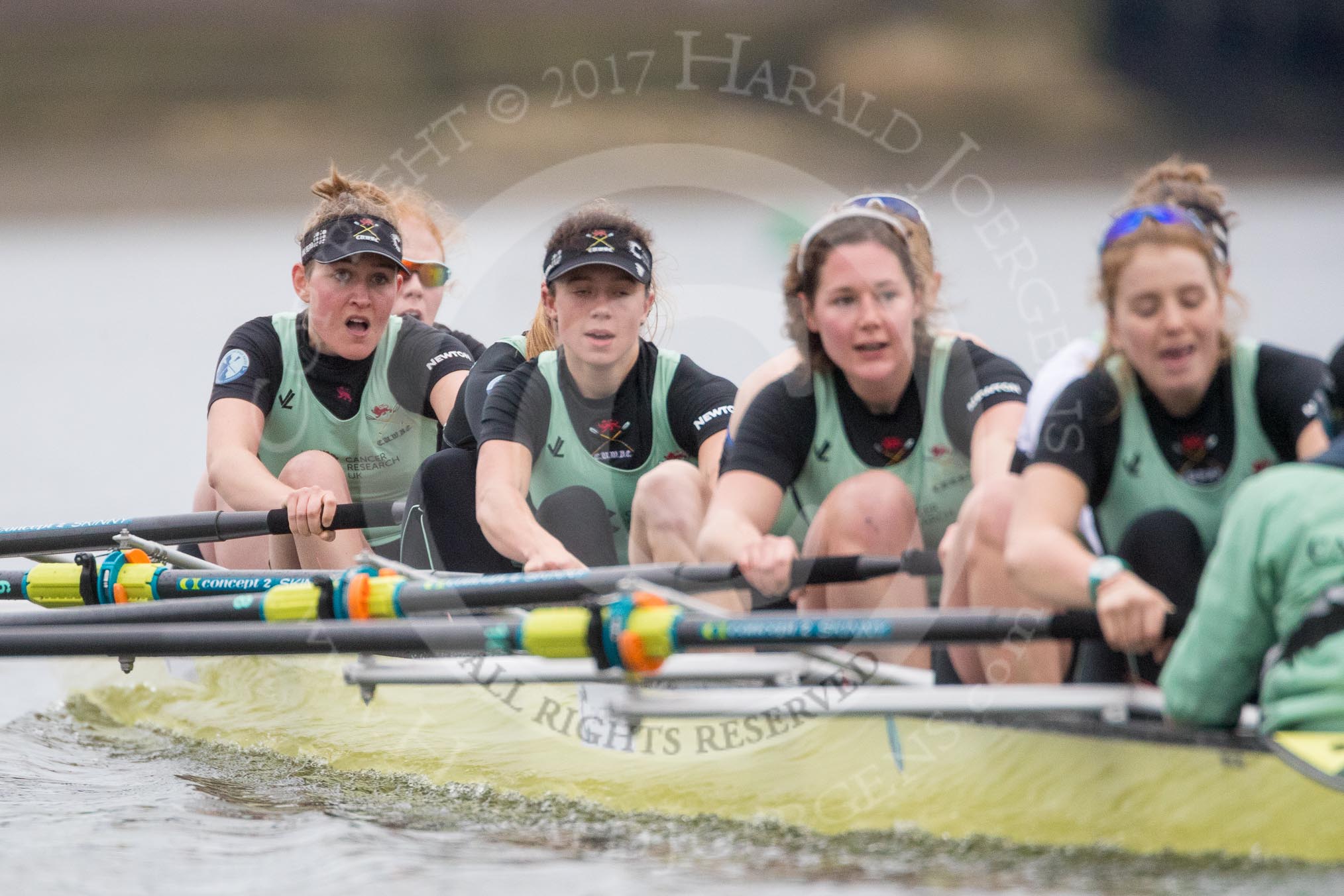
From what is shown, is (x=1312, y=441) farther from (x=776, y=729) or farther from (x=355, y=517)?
(x=355, y=517)

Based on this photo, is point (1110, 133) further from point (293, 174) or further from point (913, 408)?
point (913, 408)

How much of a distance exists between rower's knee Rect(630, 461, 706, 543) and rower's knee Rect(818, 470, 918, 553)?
1.24ft

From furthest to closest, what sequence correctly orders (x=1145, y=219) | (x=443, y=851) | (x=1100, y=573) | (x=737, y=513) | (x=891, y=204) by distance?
(x=891, y=204) < (x=737, y=513) < (x=443, y=851) < (x=1145, y=219) < (x=1100, y=573)

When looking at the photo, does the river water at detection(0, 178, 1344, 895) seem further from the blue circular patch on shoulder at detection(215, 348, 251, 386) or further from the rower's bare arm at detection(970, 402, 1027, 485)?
the blue circular patch on shoulder at detection(215, 348, 251, 386)

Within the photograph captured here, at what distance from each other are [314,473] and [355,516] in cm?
46

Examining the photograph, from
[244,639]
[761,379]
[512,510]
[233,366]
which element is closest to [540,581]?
[512,510]

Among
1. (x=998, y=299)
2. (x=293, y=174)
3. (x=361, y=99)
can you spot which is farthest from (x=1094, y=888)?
(x=293, y=174)

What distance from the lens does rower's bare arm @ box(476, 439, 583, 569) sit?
314 cm

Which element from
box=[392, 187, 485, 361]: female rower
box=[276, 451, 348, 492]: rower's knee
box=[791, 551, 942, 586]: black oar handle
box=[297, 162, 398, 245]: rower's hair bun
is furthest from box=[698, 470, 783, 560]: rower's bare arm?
box=[392, 187, 485, 361]: female rower

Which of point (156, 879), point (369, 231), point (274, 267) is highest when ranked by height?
point (274, 267)

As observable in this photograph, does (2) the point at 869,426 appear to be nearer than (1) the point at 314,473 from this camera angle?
Yes

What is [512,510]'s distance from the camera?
324cm

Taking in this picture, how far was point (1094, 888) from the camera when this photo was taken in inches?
81.4

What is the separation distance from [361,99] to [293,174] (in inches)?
57.3
